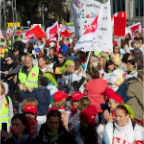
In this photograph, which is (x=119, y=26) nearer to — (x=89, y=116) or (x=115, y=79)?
(x=115, y=79)

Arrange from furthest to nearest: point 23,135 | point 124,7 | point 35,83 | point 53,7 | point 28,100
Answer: point 53,7 < point 124,7 < point 35,83 < point 28,100 < point 23,135

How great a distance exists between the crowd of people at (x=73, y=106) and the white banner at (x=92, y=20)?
0.41 metres

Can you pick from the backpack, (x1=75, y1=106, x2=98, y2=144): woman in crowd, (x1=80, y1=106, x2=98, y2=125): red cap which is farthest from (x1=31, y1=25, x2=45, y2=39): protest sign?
(x1=75, y1=106, x2=98, y2=144): woman in crowd

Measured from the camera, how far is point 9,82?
7.05m

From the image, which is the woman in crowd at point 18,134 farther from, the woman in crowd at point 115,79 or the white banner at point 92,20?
the white banner at point 92,20

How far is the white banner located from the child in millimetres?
2703

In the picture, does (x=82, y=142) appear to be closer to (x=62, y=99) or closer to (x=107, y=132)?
(x=107, y=132)

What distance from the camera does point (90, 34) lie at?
21.7ft

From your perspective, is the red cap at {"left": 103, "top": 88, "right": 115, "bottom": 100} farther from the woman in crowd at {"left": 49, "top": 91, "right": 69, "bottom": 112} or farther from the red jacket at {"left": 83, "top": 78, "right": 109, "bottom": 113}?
the woman in crowd at {"left": 49, "top": 91, "right": 69, "bottom": 112}

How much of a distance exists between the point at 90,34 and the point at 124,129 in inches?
127

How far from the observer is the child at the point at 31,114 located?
4062mm

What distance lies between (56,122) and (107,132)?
632 millimetres

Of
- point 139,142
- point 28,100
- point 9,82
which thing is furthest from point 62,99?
point 9,82

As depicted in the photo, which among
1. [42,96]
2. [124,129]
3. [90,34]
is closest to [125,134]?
[124,129]
